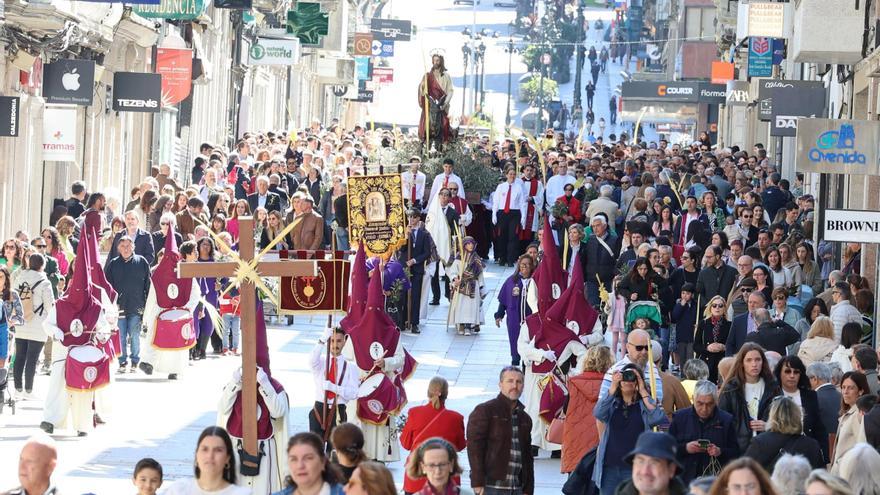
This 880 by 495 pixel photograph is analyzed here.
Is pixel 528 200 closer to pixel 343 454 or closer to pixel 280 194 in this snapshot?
pixel 280 194

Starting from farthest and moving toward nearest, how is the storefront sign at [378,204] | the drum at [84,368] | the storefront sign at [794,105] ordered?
the storefront sign at [794,105], the storefront sign at [378,204], the drum at [84,368]

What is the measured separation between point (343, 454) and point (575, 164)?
72.4ft

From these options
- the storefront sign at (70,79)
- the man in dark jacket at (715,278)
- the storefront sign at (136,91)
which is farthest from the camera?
the storefront sign at (136,91)

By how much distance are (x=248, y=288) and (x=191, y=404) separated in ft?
21.1

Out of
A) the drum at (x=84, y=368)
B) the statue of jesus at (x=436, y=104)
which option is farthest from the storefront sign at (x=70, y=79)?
the drum at (x=84, y=368)

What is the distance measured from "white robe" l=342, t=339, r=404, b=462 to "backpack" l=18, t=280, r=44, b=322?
389cm

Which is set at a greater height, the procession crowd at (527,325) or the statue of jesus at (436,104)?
the statue of jesus at (436,104)

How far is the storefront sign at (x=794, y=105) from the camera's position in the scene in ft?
104

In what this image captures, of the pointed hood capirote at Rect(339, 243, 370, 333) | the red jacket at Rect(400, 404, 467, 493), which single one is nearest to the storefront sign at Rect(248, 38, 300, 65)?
the pointed hood capirote at Rect(339, 243, 370, 333)

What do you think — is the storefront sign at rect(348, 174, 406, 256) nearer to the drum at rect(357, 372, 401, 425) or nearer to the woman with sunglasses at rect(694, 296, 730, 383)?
the woman with sunglasses at rect(694, 296, 730, 383)

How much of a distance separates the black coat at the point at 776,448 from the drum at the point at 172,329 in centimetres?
958

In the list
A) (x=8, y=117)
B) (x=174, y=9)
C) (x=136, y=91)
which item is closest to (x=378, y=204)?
(x=8, y=117)

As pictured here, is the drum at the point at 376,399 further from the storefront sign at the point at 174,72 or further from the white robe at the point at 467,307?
the storefront sign at the point at 174,72

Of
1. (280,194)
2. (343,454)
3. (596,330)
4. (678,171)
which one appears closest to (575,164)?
(678,171)
